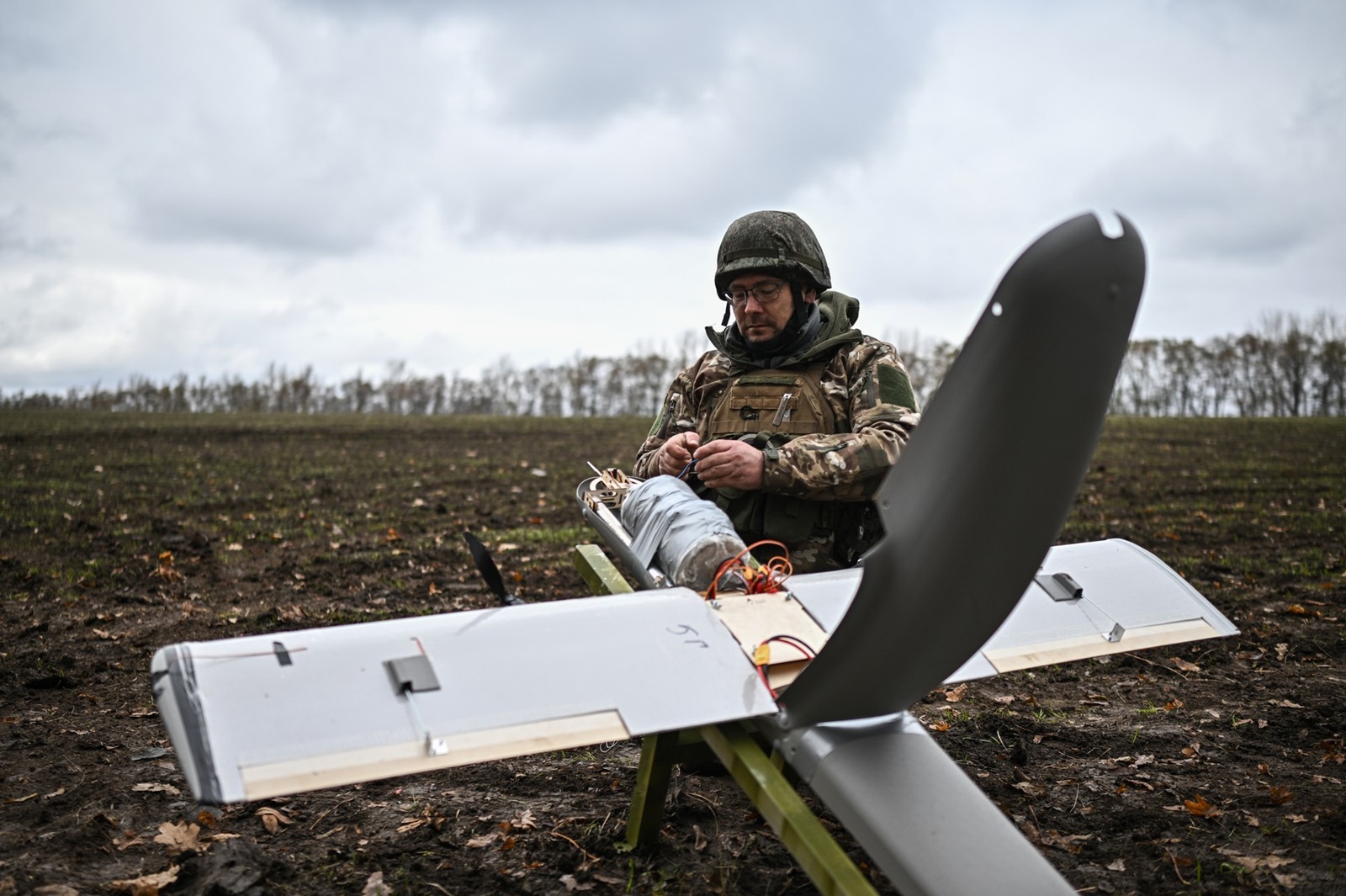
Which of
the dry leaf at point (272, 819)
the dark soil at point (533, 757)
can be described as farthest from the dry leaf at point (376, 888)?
the dry leaf at point (272, 819)

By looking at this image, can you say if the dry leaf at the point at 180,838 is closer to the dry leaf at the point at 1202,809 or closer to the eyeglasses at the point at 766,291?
the eyeglasses at the point at 766,291

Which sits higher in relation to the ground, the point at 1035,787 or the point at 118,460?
the point at 118,460

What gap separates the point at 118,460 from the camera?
19.2 metres

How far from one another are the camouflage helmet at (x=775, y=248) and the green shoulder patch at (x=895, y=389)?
1.94 feet

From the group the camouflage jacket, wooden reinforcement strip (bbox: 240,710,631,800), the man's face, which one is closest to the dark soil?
the camouflage jacket

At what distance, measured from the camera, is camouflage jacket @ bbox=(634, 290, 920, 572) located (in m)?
4.00

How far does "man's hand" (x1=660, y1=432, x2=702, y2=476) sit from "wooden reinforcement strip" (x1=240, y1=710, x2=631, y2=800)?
2151 millimetres

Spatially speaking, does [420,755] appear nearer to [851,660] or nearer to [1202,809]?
[851,660]

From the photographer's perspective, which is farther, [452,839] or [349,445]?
[349,445]

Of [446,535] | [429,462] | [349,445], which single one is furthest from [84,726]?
[349,445]

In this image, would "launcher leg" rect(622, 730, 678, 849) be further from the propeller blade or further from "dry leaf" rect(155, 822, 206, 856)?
"dry leaf" rect(155, 822, 206, 856)

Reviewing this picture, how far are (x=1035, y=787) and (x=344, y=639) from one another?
3443 mm

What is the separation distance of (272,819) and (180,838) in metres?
0.36

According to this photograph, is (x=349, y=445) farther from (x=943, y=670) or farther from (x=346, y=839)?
(x=943, y=670)
